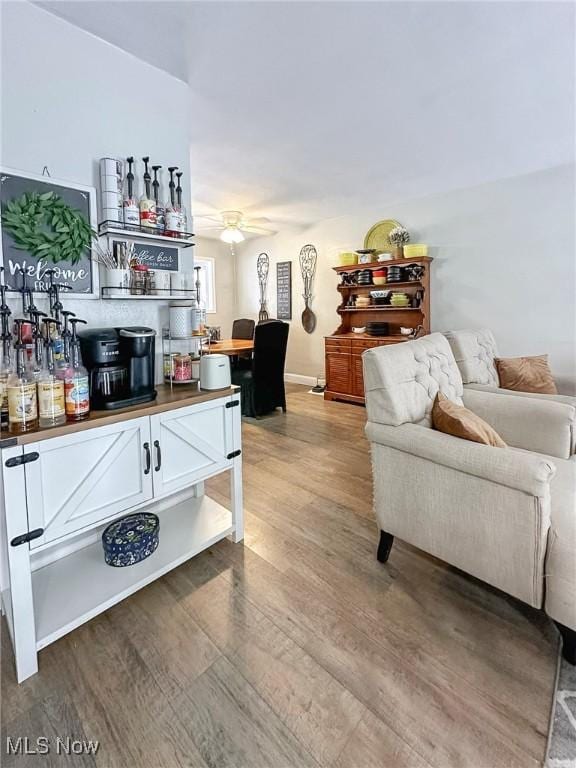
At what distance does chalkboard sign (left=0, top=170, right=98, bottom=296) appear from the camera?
1.50m

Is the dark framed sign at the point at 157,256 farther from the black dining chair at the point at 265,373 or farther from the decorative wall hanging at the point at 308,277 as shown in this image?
the decorative wall hanging at the point at 308,277

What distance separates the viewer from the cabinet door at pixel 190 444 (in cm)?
159

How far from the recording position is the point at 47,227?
1.59 metres

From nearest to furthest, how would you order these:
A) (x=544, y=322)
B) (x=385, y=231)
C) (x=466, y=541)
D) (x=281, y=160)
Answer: (x=466, y=541), (x=281, y=160), (x=544, y=322), (x=385, y=231)

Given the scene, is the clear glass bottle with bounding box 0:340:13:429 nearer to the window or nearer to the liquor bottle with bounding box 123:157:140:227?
the liquor bottle with bounding box 123:157:140:227

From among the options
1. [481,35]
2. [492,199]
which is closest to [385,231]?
[492,199]

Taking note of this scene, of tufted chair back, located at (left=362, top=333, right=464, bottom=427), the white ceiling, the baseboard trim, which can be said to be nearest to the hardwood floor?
tufted chair back, located at (left=362, top=333, right=464, bottom=427)

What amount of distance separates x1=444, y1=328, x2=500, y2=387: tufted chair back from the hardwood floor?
141 cm

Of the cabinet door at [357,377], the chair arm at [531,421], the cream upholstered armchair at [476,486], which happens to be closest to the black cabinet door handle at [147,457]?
the cream upholstered armchair at [476,486]

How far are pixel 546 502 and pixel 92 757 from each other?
5.03 feet

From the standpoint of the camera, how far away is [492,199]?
3951 millimetres

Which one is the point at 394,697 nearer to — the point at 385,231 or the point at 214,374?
the point at 214,374

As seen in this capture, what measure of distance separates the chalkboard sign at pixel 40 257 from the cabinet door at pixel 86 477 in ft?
2.32

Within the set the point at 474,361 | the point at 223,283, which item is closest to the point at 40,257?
the point at 474,361
